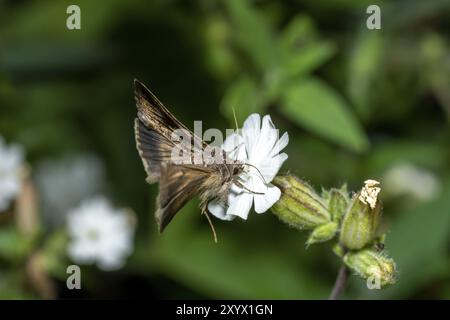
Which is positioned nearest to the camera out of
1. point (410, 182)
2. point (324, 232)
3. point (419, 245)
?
point (324, 232)

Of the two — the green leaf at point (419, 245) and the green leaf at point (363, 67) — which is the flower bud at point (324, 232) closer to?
Answer: the green leaf at point (419, 245)

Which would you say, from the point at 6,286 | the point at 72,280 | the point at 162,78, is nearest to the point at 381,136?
the point at 162,78

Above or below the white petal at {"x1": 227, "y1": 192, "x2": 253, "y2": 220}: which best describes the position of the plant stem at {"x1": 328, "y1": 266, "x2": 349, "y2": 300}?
below

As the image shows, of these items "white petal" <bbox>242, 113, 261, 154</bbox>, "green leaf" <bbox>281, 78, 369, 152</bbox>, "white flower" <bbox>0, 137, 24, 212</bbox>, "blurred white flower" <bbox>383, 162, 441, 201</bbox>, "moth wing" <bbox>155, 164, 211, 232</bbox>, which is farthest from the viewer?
"blurred white flower" <bbox>383, 162, 441, 201</bbox>

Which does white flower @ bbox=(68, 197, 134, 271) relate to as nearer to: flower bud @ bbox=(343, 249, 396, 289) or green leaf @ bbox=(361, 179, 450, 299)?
green leaf @ bbox=(361, 179, 450, 299)

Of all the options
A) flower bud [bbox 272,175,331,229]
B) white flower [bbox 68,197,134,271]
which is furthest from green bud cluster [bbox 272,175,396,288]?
white flower [bbox 68,197,134,271]

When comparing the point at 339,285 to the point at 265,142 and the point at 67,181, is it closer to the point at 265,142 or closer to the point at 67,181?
the point at 265,142

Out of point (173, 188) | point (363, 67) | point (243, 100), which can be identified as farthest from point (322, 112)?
point (173, 188)
